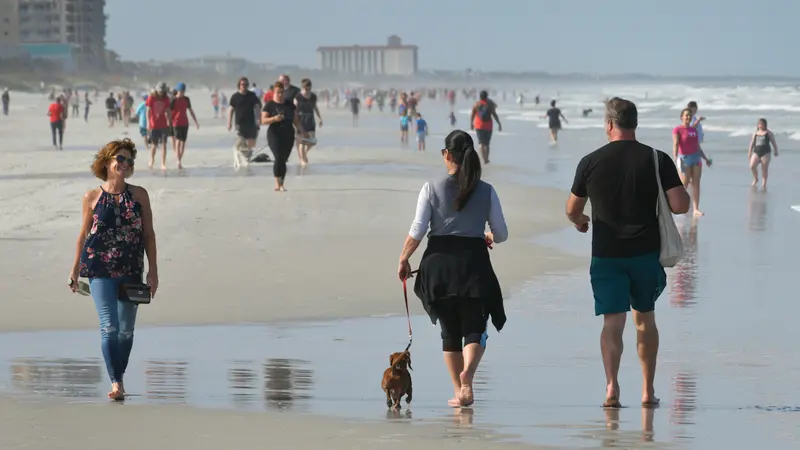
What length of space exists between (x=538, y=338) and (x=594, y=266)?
2440 mm

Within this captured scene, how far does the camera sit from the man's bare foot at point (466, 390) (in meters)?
6.80

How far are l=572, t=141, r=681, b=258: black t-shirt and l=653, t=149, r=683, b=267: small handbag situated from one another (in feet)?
0.07

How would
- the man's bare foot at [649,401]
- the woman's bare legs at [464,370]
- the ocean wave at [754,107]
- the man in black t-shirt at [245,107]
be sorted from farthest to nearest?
the ocean wave at [754,107] < the man in black t-shirt at [245,107] < the man's bare foot at [649,401] < the woman's bare legs at [464,370]

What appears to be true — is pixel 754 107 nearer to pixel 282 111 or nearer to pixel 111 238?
pixel 282 111

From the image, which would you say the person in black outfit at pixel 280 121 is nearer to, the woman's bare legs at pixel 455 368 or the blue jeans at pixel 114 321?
the blue jeans at pixel 114 321

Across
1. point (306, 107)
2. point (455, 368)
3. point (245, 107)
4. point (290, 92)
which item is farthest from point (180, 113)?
point (455, 368)

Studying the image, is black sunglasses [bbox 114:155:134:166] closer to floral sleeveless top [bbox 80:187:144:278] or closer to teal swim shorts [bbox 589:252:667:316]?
floral sleeveless top [bbox 80:187:144:278]

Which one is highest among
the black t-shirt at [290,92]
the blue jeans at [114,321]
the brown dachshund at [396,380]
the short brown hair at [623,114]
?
the short brown hair at [623,114]

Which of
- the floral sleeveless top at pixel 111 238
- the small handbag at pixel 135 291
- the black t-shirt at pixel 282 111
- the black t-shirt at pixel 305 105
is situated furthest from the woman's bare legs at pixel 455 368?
the black t-shirt at pixel 305 105

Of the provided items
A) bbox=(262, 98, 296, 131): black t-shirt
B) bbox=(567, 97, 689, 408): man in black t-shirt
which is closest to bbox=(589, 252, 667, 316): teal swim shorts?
bbox=(567, 97, 689, 408): man in black t-shirt

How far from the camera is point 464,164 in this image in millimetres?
6715

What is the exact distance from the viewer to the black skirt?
6.72 m

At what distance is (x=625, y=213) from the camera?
6.72 metres

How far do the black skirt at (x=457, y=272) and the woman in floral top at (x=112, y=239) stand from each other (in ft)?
4.44
